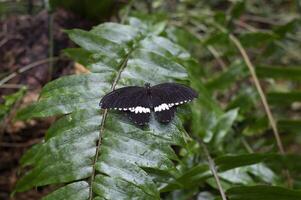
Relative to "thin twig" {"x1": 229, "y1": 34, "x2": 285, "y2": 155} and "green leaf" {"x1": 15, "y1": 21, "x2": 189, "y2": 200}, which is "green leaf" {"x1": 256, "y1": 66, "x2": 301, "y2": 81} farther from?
"green leaf" {"x1": 15, "y1": 21, "x2": 189, "y2": 200}

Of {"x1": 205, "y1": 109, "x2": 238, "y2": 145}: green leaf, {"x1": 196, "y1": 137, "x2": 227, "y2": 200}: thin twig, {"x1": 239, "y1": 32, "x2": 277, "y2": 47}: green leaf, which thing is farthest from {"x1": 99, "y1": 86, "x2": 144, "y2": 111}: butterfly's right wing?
{"x1": 239, "y1": 32, "x2": 277, "y2": 47}: green leaf

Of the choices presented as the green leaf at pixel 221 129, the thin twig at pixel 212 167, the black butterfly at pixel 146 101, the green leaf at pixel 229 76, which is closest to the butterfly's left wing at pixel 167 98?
the black butterfly at pixel 146 101

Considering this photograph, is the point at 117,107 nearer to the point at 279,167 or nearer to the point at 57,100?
the point at 57,100

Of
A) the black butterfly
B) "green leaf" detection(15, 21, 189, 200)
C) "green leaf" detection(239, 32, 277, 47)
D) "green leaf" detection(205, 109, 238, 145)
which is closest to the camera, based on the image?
"green leaf" detection(15, 21, 189, 200)

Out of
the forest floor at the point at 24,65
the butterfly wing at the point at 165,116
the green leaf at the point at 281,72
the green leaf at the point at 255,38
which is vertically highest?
the green leaf at the point at 255,38

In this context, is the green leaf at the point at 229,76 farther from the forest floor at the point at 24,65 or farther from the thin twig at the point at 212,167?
the forest floor at the point at 24,65

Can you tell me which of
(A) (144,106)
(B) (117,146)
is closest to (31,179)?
(B) (117,146)
